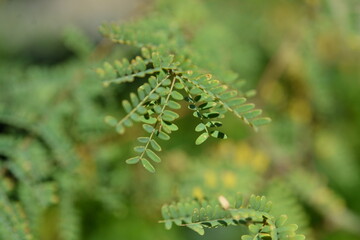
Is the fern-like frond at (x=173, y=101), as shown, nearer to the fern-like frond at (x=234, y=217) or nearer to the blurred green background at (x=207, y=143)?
the fern-like frond at (x=234, y=217)

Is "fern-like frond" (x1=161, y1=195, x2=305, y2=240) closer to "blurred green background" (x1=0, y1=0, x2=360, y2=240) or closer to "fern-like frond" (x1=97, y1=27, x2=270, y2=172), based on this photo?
"fern-like frond" (x1=97, y1=27, x2=270, y2=172)

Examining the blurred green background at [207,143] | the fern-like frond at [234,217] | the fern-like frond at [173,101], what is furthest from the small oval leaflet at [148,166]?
the blurred green background at [207,143]

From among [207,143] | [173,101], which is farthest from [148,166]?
[207,143]

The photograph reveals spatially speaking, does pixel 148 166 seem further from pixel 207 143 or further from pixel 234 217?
pixel 207 143

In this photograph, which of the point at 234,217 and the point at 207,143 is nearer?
the point at 234,217

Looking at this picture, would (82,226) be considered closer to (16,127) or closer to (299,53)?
(16,127)

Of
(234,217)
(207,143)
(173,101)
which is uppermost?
(207,143)

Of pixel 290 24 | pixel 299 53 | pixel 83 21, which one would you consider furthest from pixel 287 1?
pixel 83 21
